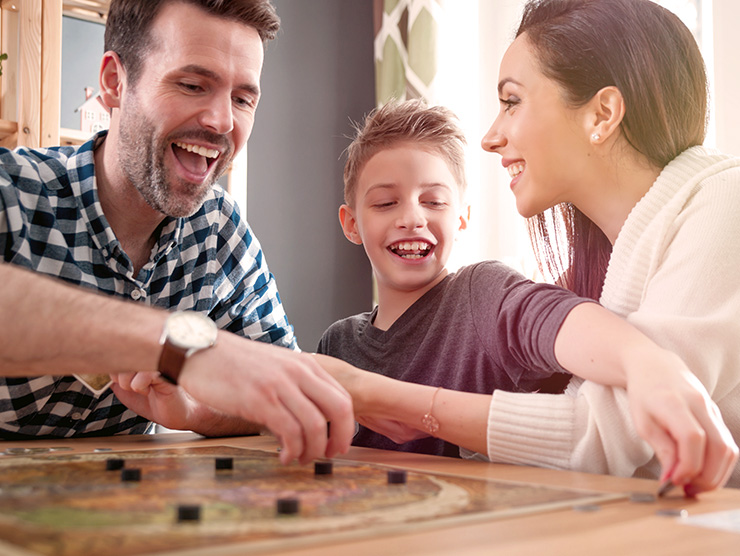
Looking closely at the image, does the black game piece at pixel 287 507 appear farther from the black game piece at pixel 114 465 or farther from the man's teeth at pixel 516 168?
the man's teeth at pixel 516 168

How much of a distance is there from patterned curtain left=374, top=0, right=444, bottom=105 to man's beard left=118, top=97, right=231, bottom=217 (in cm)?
120

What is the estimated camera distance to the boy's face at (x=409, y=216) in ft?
5.33

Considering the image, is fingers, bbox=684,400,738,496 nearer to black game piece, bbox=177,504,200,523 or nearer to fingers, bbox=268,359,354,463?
fingers, bbox=268,359,354,463

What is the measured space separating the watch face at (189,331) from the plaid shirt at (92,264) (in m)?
0.71

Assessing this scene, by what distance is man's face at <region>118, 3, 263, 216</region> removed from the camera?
1.67 meters

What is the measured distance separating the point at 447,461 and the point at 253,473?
1.02 ft

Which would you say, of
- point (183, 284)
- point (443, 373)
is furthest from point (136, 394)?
point (443, 373)

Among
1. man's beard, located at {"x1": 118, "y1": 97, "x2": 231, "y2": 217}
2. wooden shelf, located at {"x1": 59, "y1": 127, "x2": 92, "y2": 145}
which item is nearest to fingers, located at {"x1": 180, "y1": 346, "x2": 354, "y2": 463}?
man's beard, located at {"x1": 118, "y1": 97, "x2": 231, "y2": 217}

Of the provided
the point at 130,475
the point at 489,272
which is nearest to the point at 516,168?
the point at 489,272

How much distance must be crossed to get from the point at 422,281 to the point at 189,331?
81cm

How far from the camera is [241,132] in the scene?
6.07ft

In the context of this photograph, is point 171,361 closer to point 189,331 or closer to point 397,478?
point 189,331

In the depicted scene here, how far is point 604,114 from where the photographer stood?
1.35 metres

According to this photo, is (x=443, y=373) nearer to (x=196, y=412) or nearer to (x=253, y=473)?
(x=196, y=412)
